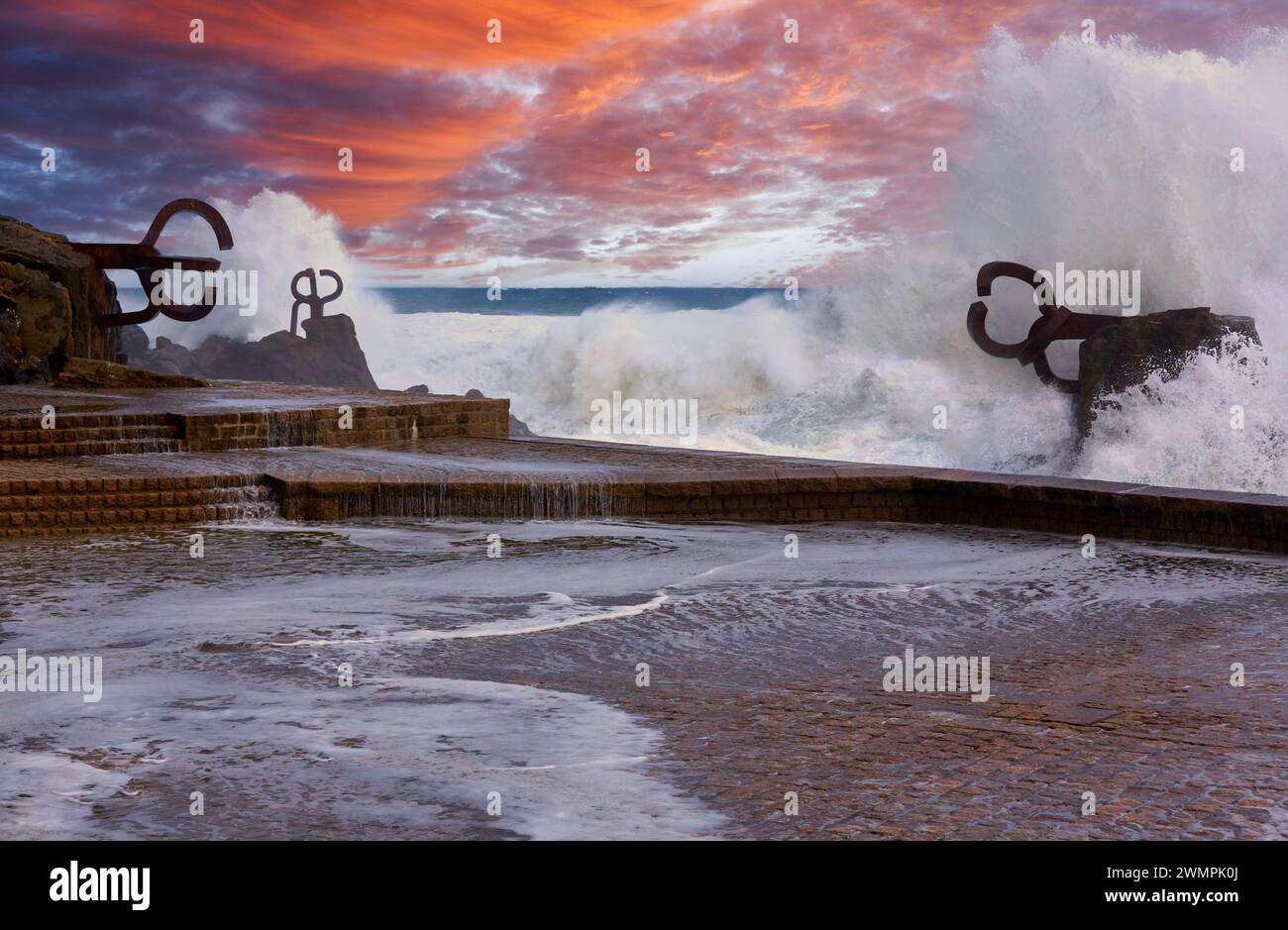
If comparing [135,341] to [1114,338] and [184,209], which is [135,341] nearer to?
A: [184,209]

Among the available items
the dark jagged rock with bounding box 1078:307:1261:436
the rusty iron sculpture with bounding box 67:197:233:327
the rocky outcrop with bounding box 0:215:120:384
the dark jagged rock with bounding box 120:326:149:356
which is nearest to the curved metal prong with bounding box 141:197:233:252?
the rusty iron sculpture with bounding box 67:197:233:327

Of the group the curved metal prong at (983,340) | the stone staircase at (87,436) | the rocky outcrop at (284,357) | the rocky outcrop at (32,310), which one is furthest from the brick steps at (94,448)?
the rocky outcrop at (284,357)

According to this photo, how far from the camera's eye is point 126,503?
8.13 meters

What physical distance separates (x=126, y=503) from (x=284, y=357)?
24688mm

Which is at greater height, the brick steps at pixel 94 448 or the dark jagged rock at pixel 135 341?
the dark jagged rock at pixel 135 341

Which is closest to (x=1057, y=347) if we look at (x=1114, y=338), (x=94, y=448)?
(x=1114, y=338)

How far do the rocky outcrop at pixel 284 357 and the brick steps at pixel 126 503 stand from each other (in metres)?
22.9

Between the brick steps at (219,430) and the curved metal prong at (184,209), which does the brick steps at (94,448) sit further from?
the curved metal prong at (184,209)

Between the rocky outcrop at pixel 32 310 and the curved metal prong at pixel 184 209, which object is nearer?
the rocky outcrop at pixel 32 310

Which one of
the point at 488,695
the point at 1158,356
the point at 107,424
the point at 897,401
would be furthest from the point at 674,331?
the point at 488,695

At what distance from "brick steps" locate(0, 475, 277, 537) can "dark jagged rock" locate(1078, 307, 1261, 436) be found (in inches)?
397

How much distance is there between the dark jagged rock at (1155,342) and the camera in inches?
587
